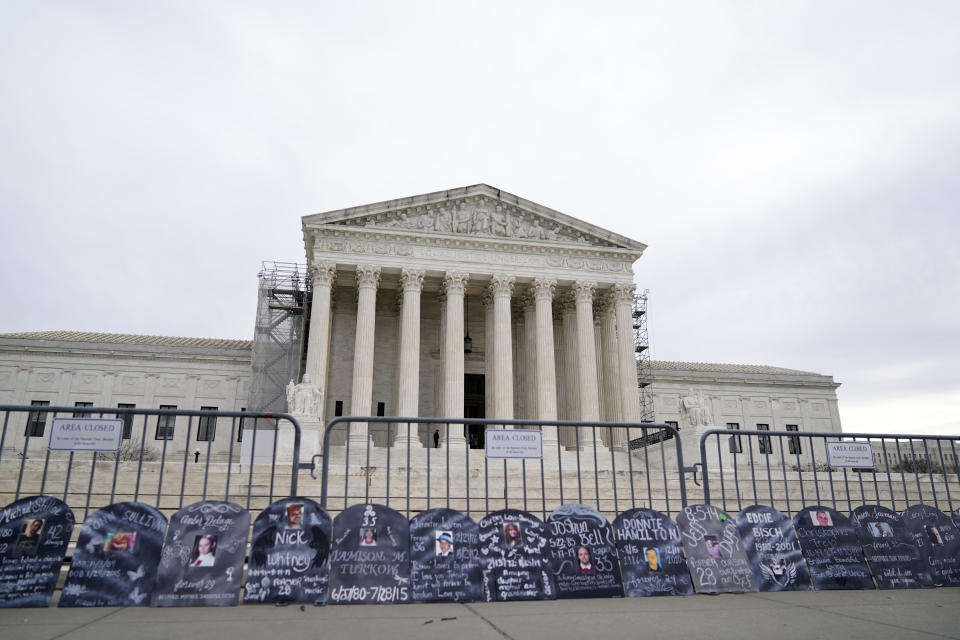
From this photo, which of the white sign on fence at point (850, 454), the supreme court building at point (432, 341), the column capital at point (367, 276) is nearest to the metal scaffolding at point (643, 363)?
the supreme court building at point (432, 341)

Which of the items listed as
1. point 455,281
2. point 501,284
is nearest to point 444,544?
point 455,281

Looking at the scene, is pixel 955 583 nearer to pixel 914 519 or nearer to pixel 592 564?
pixel 914 519

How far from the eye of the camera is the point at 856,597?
659 cm

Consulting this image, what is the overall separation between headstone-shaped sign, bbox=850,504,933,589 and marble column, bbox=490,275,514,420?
66.8ft

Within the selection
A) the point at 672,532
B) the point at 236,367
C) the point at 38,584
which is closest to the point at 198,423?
the point at 236,367

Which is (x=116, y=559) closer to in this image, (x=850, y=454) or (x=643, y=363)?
(x=850, y=454)

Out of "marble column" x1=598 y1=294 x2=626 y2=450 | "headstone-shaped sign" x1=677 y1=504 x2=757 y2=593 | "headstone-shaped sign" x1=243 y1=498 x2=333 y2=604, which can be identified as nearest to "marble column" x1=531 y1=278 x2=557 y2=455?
"marble column" x1=598 y1=294 x2=626 y2=450

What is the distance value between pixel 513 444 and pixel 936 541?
5.37 meters

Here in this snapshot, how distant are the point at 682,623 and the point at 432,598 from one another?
91.8 inches

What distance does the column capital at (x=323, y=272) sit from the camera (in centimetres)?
2784

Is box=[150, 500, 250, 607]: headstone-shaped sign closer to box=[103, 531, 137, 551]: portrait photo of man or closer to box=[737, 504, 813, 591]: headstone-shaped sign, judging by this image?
box=[103, 531, 137, 551]: portrait photo of man

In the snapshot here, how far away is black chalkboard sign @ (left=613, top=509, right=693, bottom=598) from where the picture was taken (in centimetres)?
652

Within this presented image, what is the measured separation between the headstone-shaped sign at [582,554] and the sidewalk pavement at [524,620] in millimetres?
182

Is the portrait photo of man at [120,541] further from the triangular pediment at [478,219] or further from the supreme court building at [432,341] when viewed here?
the triangular pediment at [478,219]
